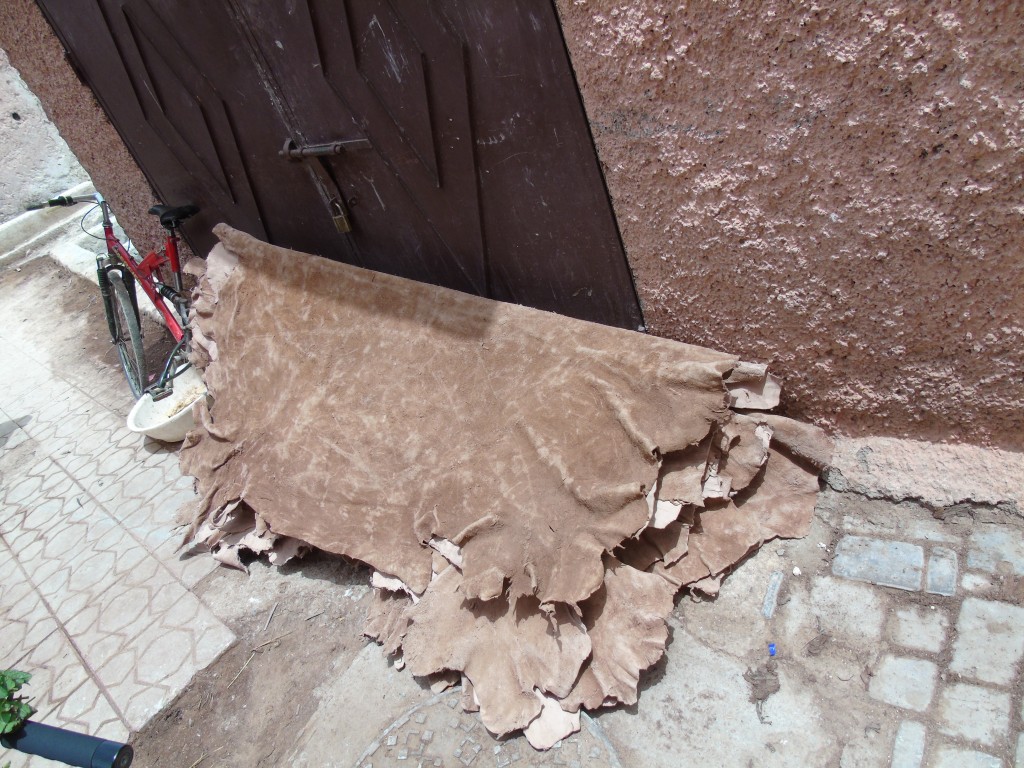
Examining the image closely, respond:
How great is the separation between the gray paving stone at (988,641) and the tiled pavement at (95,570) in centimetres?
256

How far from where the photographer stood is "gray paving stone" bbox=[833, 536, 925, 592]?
205 centimetres

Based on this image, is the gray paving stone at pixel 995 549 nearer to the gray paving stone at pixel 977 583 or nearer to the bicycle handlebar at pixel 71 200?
the gray paving stone at pixel 977 583

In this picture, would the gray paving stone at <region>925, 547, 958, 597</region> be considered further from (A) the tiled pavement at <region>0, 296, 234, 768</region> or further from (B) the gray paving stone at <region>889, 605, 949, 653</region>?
(A) the tiled pavement at <region>0, 296, 234, 768</region>

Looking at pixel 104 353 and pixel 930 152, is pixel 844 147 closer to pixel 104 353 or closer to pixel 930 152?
pixel 930 152

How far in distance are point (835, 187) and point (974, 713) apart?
1473 mm

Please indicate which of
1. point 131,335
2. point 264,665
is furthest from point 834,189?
point 131,335

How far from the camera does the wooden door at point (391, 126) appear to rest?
2.21 meters

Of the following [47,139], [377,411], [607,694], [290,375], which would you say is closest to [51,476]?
[290,375]

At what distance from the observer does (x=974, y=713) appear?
5.63ft

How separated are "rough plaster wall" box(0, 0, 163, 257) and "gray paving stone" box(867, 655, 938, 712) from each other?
4.47 meters

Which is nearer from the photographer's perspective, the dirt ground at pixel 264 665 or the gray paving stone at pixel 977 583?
the gray paving stone at pixel 977 583

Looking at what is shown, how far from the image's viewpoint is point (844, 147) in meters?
1.78

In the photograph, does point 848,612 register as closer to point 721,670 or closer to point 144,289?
point 721,670

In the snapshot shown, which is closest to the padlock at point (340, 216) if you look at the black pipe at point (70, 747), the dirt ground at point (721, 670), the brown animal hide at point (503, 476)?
the brown animal hide at point (503, 476)
